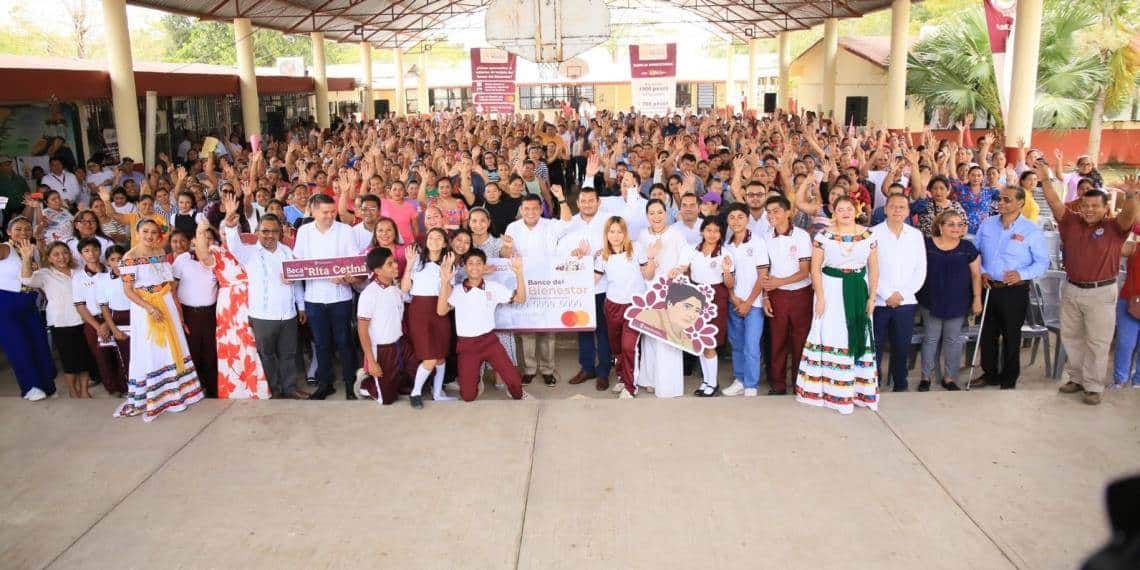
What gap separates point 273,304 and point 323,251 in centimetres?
52

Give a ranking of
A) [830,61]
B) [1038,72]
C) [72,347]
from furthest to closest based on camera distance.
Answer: [830,61] → [1038,72] → [72,347]

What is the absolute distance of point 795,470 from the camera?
4.65 meters

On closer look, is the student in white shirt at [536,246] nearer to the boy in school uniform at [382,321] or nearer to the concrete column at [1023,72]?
the boy in school uniform at [382,321]

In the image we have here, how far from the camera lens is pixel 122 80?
44.9 feet

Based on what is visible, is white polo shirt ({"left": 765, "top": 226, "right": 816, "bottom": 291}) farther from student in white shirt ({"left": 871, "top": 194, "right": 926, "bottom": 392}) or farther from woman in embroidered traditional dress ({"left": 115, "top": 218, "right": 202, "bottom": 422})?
woman in embroidered traditional dress ({"left": 115, "top": 218, "right": 202, "bottom": 422})

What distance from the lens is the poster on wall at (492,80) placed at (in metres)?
18.0

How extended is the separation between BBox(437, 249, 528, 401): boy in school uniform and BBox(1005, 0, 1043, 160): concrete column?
1021cm

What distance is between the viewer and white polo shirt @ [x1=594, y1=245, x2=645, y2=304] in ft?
20.2

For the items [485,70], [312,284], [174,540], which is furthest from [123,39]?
[174,540]

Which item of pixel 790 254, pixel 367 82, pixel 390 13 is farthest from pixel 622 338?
pixel 367 82

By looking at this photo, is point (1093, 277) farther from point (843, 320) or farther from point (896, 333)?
point (843, 320)

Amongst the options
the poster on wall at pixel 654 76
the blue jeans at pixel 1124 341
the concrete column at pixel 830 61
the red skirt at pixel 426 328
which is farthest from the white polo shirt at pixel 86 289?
the concrete column at pixel 830 61

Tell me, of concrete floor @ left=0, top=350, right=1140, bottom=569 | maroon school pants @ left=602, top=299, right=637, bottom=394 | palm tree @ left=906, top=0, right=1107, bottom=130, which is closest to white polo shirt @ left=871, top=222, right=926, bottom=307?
concrete floor @ left=0, top=350, right=1140, bottom=569

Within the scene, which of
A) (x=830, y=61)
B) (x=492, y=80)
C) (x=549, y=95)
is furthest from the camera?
(x=549, y=95)
